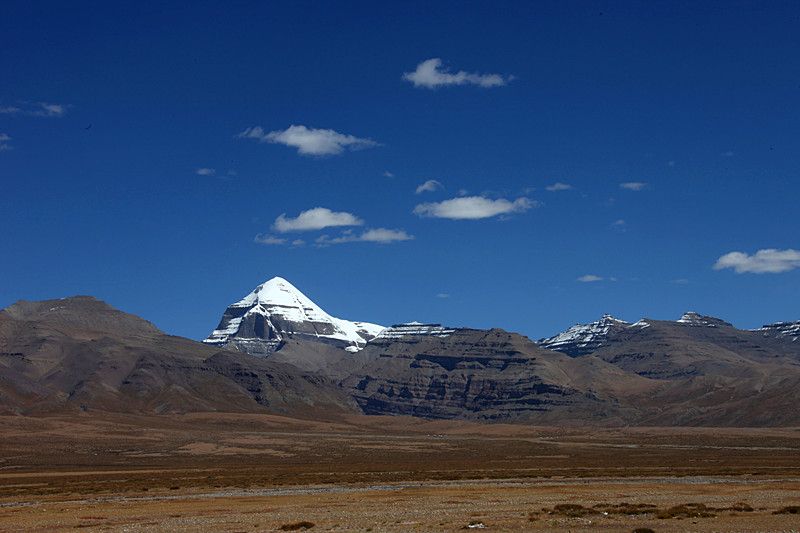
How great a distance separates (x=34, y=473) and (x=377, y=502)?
83033 mm

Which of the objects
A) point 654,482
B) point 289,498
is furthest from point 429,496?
point 654,482

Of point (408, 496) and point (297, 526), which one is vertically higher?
point (297, 526)

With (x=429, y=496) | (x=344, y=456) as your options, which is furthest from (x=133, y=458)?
(x=429, y=496)

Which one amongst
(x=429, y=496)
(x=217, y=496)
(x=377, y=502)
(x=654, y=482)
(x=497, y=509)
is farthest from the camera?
(x=654, y=482)

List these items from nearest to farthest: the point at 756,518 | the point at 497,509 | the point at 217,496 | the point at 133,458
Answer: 1. the point at 756,518
2. the point at 497,509
3. the point at 217,496
4. the point at 133,458

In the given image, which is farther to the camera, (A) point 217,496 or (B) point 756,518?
(A) point 217,496

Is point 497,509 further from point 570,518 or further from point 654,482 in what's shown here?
point 654,482

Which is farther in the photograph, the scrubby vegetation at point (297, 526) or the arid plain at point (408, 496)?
the arid plain at point (408, 496)

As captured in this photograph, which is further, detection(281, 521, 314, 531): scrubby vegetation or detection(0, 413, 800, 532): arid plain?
detection(0, 413, 800, 532): arid plain

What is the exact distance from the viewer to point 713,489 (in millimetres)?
81938

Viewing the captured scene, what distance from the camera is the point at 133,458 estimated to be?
178 metres

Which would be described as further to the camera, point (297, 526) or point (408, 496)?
point (408, 496)

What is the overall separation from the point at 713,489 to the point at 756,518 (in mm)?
30194

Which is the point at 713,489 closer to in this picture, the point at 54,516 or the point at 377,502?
the point at 377,502
